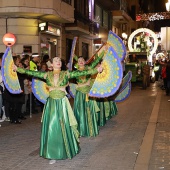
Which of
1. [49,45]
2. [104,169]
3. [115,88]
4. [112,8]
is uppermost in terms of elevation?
[112,8]

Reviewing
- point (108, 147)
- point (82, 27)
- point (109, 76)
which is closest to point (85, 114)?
point (108, 147)

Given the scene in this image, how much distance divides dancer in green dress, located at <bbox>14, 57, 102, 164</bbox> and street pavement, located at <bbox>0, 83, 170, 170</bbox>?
21 centimetres

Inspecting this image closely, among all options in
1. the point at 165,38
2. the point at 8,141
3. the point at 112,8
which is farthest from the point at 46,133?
the point at 112,8

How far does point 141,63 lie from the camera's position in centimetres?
2592

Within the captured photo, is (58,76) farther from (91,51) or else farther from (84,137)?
(91,51)

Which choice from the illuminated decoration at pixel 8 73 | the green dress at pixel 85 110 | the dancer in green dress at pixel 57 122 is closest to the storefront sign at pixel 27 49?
the green dress at pixel 85 110

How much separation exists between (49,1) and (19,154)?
11.9m

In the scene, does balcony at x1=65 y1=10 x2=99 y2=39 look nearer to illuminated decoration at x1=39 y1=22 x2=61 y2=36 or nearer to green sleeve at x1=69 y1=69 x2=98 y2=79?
illuminated decoration at x1=39 y1=22 x2=61 y2=36

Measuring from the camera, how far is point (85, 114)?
27.3 feet

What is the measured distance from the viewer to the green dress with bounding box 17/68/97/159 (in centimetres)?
632

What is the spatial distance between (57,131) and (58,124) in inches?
4.7

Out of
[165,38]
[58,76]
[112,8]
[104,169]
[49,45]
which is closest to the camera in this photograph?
[104,169]

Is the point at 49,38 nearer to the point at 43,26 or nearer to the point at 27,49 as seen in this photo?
the point at 43,26

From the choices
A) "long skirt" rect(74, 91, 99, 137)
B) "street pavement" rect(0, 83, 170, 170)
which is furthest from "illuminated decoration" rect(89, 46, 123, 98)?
"long skirt" rect(74, 91, 99, 137)
